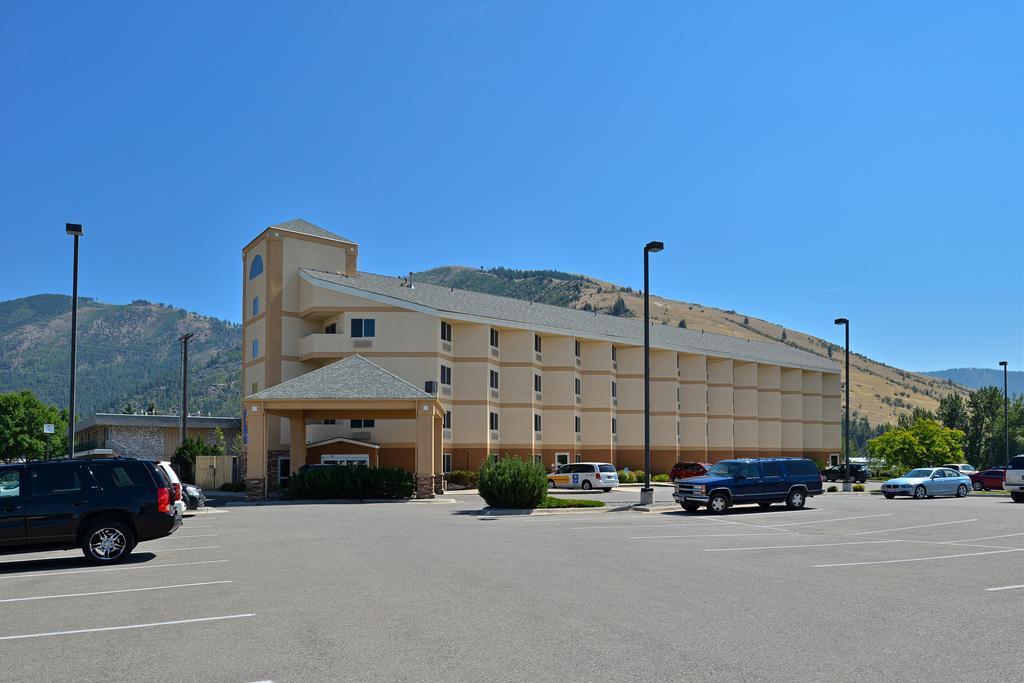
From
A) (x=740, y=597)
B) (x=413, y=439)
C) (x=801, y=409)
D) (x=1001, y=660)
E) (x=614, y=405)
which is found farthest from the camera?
(x=801, y=409)

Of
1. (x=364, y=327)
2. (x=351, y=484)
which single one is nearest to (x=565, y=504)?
(x=351, y=484)

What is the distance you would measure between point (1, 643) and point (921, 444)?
54032mm

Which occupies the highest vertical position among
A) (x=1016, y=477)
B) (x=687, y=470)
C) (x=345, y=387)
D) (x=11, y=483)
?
(x=345, y=387)

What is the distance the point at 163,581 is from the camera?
43.2 ft

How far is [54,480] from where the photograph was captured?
1532cm

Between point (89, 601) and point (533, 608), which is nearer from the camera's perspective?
point (533, 608)

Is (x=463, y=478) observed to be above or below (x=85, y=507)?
below

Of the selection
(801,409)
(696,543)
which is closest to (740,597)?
(696,543)

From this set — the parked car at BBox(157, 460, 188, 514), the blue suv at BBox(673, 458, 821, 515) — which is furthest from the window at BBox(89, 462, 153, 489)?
the blue suv at BBox(673, 458, 821, 515)

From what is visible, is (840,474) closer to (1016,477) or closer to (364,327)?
(1016,477)

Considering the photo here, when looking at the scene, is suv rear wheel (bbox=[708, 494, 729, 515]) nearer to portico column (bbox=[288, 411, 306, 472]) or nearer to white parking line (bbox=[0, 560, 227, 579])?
white parking line (bbox=[0, 560, 227, 579])

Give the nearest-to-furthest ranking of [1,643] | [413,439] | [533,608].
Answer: [1,643] → [533,608] → [413,439]

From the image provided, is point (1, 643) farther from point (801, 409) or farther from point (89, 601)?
point (801, 409)

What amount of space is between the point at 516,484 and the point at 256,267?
105ft
